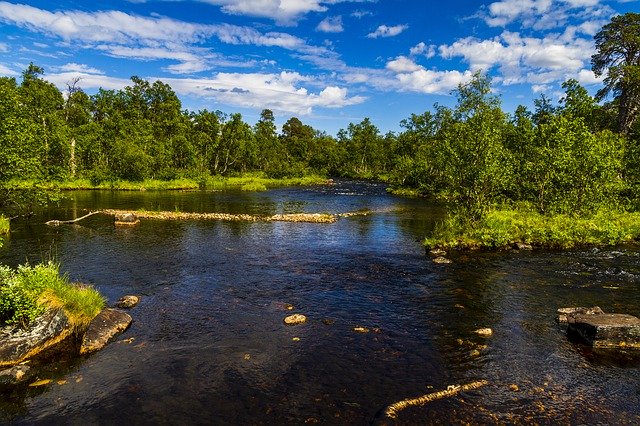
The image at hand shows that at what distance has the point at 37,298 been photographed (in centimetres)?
1464

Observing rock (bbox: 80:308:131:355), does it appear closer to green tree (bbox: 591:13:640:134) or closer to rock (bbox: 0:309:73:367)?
rock (bbox: 0:309:73:367)

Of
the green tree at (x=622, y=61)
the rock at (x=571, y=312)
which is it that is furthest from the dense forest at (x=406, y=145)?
the rock at (x=571, y=312)

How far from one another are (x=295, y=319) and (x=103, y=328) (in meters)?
7.71

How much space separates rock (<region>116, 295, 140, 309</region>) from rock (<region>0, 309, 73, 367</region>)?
373 cm

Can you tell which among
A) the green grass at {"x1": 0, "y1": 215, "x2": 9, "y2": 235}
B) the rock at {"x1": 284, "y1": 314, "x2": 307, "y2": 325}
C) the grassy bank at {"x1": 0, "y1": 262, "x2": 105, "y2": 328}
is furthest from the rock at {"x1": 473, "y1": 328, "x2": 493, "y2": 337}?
the green grass at {"x1": 0, "y1": 215, "x2": 9, "y2": 235}

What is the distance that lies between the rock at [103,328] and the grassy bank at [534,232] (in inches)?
878

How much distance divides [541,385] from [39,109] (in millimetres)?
101729

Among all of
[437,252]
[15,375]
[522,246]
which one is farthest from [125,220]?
[522,246]

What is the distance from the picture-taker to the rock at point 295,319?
57.1ft

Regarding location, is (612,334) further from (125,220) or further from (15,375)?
(125,220)

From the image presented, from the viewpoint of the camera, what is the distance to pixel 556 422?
35.8ft

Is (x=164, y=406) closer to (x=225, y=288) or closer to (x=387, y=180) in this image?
(x=225, y=288)

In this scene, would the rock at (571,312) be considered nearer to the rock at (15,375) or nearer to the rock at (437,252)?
the rock at (437,252)

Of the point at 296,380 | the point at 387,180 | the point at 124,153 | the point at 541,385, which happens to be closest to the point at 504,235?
the point at 541,385
